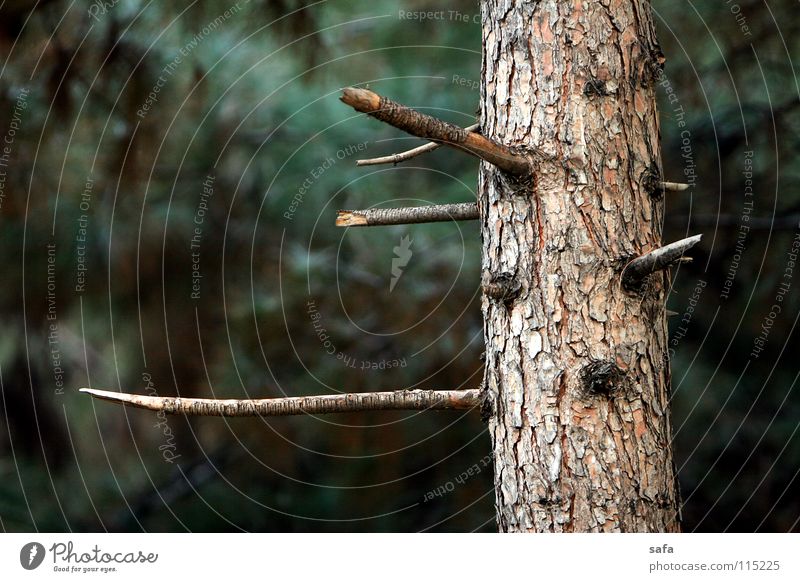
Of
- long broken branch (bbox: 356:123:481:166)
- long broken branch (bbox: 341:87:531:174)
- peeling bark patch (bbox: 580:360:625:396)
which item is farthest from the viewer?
long broken branch (bbox: 356:123:481:166)

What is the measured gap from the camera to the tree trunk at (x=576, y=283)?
2.84 feet

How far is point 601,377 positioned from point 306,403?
36cm

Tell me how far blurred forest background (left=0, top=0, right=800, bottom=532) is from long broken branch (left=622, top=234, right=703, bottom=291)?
90cm

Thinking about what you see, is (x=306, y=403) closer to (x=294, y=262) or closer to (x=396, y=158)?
(x=396, y=158)

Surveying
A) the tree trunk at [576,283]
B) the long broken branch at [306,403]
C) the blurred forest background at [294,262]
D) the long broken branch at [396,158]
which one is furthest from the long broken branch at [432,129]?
the blurred forest background at [294,262]

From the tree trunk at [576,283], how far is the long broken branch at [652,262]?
1cm

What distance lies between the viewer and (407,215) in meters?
1.03

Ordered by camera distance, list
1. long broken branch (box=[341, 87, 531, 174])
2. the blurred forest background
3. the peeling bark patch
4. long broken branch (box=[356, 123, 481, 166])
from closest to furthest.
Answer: long broken branch (box=[341, 87, 531, 174]), the peeling bark patch, long broken branch (box=[356, 123, 481, 166]), the blurred forest background

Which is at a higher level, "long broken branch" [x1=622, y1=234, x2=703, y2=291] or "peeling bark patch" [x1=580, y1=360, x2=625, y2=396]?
"long broken branch" [x1=622, y1=234, x2=703, y2=291]

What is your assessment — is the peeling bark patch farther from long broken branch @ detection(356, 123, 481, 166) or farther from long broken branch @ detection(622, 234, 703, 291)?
long broken branch @ detection(356, 123, 481, 166)

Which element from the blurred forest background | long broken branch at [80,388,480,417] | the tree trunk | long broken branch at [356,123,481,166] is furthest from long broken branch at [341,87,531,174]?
the blurred forest background

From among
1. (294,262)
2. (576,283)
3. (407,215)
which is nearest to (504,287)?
(576,283)

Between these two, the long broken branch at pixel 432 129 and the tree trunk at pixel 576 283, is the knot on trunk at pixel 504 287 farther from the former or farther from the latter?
the long broken branch at pixel 432 129

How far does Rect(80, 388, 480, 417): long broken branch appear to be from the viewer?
942mm
